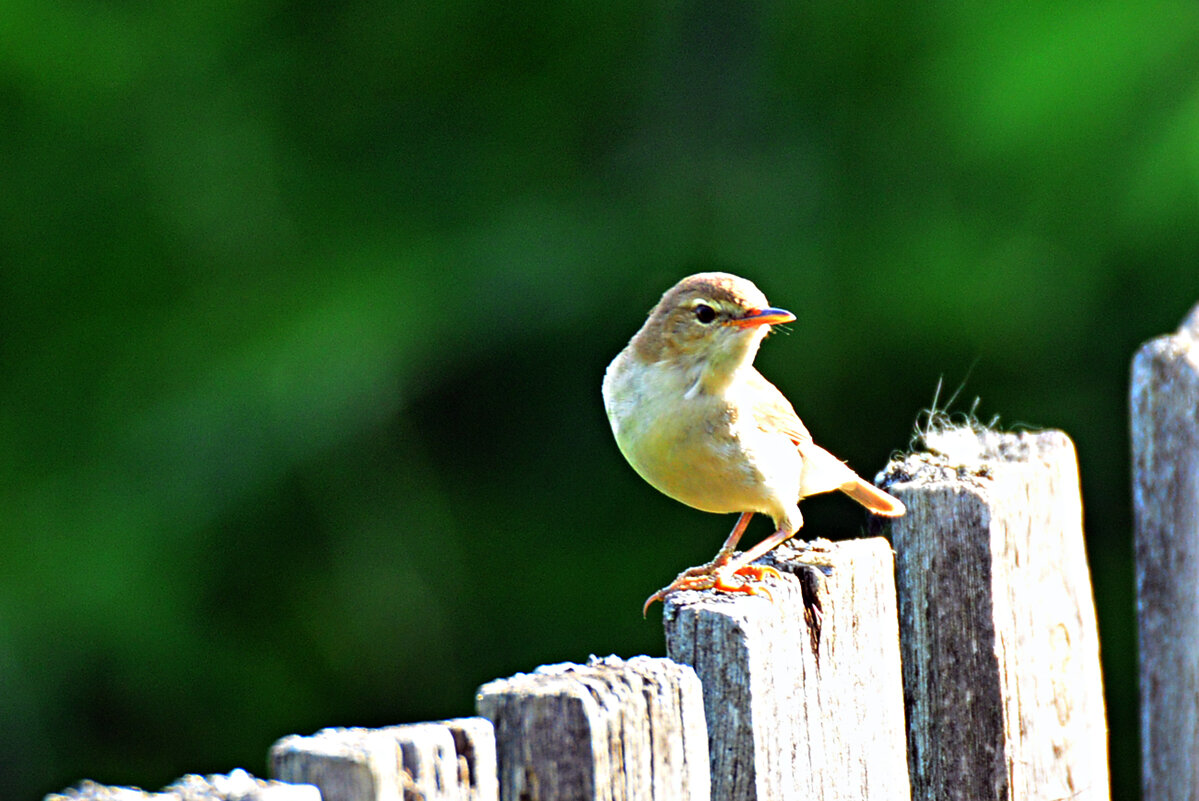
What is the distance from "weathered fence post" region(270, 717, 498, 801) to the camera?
1.16m

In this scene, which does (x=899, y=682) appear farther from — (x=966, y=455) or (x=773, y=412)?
(x=773, y=412)

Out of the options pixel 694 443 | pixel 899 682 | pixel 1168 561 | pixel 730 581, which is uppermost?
pixel 694 443

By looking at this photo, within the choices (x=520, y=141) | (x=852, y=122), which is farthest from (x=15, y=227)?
(x=852, y=122)

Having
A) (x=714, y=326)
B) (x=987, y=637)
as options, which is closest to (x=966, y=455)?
(x=987, y=637)

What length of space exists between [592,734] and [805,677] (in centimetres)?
51

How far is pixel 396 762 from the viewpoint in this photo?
1.19 meters

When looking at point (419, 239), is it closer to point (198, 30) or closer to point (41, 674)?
point (198, 30)

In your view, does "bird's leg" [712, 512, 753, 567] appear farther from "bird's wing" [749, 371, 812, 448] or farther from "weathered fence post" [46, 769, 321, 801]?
"weathered fence post" [46, 769, 321, 801]

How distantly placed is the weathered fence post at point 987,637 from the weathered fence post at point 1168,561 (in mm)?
547

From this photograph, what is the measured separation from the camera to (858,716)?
1876 mm

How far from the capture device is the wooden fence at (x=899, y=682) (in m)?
1.35

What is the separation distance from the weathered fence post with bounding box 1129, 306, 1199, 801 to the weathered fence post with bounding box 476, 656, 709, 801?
1.82 m

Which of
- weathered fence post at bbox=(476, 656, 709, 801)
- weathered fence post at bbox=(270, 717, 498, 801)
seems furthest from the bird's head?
weathered fence post at bbox=(270, 717, 498, 801)

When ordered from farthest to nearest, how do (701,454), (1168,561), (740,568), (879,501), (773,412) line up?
(773,412) → (1168,561) → (701,454) → (879,501) → (740,568)
